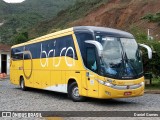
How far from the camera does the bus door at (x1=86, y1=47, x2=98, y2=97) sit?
50.8ft

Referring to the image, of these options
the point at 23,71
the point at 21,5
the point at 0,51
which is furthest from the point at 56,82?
the point at 21,5

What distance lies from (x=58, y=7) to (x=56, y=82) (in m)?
121

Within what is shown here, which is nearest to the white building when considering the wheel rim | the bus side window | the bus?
the bus

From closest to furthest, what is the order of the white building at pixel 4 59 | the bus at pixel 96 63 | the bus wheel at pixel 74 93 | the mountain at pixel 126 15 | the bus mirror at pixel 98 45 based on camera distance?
1. the bus mirror at pixel 98 45
2. the bus at pixel 96 63
3. the bus wheel at pixel 74 93
4. the white building at pixel 4 59
5. the mountain at pixel 126 15

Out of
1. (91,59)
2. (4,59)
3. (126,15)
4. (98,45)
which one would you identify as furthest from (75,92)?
(126,15)

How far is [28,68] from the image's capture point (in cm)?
2358

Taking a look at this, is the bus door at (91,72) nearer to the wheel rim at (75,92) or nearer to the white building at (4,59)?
the wheel rim at (75,92)

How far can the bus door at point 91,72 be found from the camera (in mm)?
15484

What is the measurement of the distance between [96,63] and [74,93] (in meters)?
2.36

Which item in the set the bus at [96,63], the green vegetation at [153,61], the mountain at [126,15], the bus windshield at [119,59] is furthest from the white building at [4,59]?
the bus windshield at [119,59]

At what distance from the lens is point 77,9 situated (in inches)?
3600

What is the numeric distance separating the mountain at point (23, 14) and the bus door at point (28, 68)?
2321 inches

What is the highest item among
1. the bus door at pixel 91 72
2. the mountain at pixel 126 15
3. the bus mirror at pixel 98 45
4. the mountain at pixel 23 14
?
the mountain at pixel 23 14

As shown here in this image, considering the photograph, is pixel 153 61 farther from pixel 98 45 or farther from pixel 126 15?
pixel 126 15
